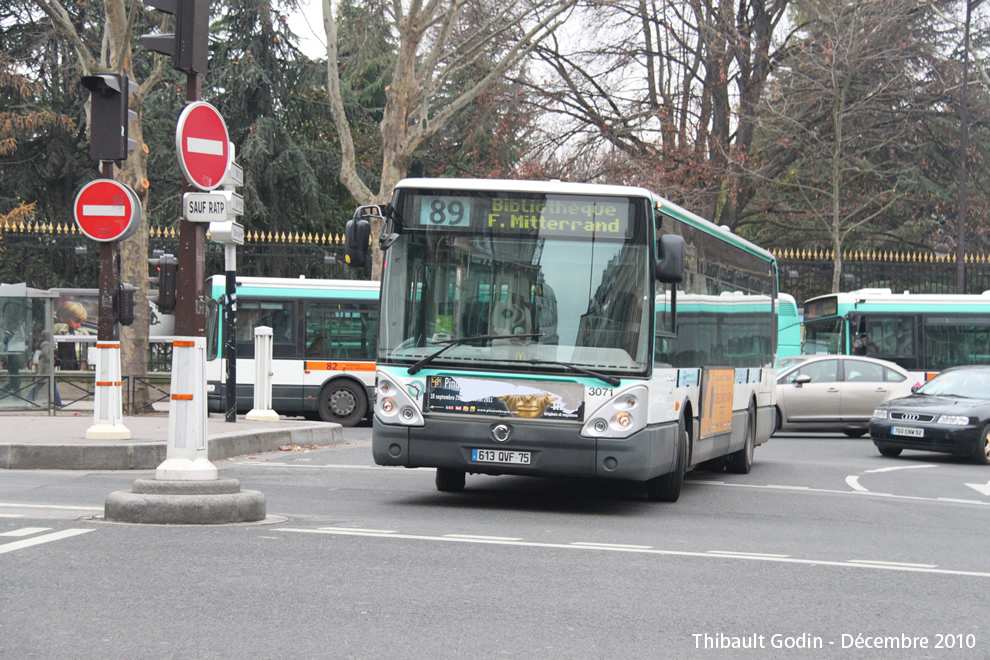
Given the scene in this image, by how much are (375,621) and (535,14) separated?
81.6 feet

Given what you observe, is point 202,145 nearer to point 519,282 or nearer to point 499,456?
point 519,282

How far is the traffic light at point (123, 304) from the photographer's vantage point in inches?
543

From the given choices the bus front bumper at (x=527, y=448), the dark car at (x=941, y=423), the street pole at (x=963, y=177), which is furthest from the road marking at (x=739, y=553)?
the street pole at (x=963, y=177)

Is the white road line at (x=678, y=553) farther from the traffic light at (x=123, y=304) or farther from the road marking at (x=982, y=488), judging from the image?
the road marking at (x=982, y=488)

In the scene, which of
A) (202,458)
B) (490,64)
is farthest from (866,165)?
(202,458)

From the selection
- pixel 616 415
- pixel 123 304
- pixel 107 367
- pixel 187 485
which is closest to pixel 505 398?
pixel 616 415

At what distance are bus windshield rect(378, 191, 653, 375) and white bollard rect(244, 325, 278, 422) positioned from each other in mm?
8958

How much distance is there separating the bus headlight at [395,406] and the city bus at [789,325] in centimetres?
2298

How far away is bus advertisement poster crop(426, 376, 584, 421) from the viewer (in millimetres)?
10062

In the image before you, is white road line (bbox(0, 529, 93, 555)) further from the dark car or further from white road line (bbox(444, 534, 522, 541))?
the dark car

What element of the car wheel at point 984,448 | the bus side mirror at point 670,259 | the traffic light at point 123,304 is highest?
the bus side mirror at point 670,259

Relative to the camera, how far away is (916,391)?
19.4 metres

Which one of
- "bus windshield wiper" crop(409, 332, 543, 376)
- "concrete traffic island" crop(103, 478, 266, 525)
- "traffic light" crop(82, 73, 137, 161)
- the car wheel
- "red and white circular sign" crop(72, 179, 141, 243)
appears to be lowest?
the car wheel

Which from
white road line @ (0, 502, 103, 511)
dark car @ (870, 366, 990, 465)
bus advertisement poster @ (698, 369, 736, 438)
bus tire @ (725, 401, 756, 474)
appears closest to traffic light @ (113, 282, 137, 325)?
white road line @ (0, 502, 103, 511)
